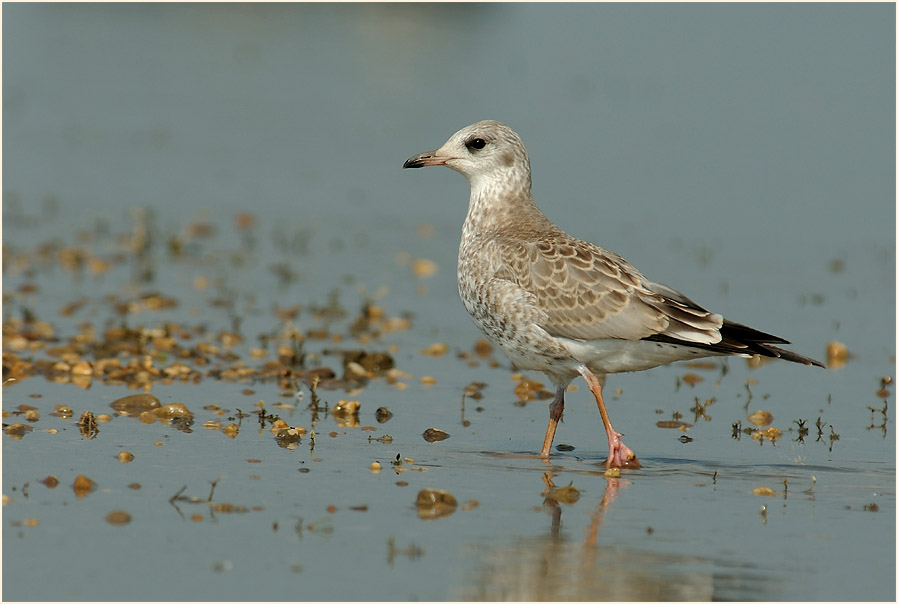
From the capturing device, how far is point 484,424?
9703 mm

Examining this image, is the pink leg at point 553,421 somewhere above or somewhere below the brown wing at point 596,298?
below

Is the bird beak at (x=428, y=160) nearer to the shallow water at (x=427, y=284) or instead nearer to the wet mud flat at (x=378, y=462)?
the wet mud flat at (x=378, y=462)

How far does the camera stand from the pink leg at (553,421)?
8.88 meters

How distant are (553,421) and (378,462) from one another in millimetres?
1428

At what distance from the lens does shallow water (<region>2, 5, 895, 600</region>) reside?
21.7 feet

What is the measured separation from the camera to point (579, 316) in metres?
8.76

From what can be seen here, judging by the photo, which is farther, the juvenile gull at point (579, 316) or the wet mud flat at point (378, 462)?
the juvenile gull at point (579, 316)

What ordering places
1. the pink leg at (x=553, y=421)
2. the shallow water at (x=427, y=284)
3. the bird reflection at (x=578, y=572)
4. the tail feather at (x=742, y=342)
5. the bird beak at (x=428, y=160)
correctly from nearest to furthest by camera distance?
1. the bird reflection at (x=578, y=572)
2. the shallow water at (x=427, y=284)
3. the tail feather at (x=742, y=342)
4. the pink leg at (x=553, y=421)
5. the bird beak at (x=428, y=160)

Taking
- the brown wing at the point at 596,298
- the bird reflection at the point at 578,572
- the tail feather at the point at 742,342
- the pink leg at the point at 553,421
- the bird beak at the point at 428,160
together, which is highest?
the bird beak at the point at 428,160

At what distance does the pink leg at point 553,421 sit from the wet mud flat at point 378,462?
175 millimetres

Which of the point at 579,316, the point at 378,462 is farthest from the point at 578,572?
the point at 579,316

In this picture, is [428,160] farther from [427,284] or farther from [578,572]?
[578,572]

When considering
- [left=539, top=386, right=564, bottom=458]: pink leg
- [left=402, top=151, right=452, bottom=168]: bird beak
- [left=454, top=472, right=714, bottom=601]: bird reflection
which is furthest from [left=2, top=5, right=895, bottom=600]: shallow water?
[left=402, top=151, right=452, bottom=168]: bird beak

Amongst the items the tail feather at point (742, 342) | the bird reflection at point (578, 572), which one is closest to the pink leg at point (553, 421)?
the tail feather at point (742, 342)
